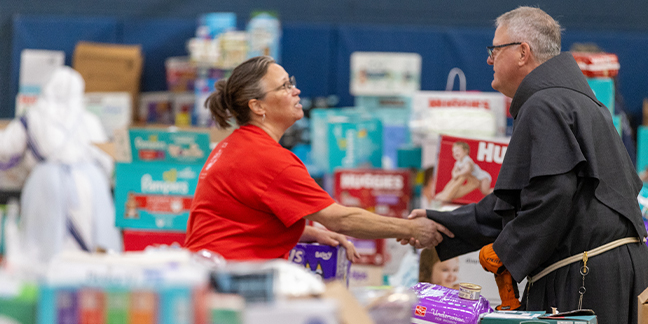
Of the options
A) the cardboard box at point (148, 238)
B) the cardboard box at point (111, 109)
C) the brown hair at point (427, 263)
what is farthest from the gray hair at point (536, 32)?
the cardboard box at point (111, 109)

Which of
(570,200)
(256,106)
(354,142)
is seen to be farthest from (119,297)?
(354,142)

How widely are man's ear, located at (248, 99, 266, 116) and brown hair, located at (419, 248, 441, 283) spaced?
115 centimetres

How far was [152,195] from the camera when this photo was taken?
12.4ft

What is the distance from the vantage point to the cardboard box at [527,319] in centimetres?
183

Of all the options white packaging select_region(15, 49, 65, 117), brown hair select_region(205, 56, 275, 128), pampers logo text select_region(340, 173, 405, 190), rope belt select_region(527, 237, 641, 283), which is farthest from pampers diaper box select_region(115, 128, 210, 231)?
white packaging select_region(15, 49, 65, 117)

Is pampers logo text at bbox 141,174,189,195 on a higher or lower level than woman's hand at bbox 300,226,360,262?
lower

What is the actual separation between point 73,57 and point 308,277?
25.1ft

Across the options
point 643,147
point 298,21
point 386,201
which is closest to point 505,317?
point 386,201

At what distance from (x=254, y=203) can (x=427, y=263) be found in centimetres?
121

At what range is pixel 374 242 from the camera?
4.34 meters

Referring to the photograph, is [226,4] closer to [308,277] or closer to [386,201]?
[386,201]

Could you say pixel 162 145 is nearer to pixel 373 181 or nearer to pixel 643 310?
pixel 373 181

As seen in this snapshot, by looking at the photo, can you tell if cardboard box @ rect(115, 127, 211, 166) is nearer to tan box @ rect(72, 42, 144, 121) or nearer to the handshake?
the handshake

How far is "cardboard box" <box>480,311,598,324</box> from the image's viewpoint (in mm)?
1828
